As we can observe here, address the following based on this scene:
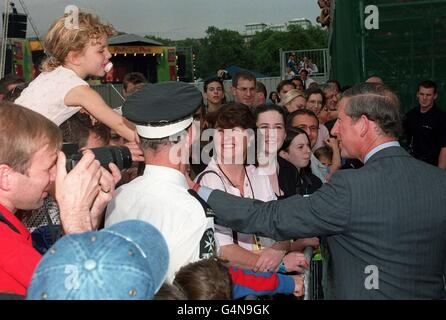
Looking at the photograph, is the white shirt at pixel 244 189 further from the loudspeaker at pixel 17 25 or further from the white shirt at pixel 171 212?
the loudspeaker at pixel 17 25

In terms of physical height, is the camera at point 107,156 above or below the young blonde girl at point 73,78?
below

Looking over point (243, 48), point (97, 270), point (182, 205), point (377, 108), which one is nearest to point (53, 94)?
point (182, 205)

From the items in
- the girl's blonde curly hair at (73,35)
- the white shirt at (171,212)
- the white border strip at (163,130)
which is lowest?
the white shirt at (171,212)

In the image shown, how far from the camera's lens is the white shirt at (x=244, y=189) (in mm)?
3193

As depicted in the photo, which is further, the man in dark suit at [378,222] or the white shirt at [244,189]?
the white shirt at [244,189]

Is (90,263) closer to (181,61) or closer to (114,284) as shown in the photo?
(114,284)

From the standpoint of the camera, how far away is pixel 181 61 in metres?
33.0

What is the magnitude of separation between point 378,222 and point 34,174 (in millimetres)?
1431

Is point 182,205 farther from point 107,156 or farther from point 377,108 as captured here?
point 377,108

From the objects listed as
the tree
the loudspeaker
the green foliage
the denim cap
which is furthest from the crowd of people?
the tree

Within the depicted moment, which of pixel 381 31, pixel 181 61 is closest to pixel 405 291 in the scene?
pixel 381 31

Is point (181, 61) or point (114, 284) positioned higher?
point (114, 284)

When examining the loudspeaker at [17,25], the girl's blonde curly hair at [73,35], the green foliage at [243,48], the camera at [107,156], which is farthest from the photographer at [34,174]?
the green foliage at [243,48]
